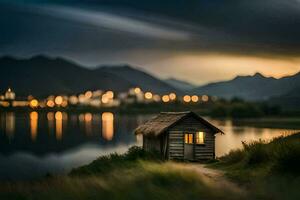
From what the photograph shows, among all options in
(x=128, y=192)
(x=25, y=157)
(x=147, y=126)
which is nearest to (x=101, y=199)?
(x=128, y=192)

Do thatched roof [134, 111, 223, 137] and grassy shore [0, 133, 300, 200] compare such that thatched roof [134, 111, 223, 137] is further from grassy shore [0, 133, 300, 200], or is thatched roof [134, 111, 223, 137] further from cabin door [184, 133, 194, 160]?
grassy shore [0, 133, 300, 200]

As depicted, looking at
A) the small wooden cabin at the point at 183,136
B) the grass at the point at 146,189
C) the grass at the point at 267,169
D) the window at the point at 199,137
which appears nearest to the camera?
the grass at the point at 146,189

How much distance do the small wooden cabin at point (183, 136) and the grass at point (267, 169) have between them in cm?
327

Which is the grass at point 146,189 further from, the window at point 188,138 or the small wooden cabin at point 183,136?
the window at point 188,138

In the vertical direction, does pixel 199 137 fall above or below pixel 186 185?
above

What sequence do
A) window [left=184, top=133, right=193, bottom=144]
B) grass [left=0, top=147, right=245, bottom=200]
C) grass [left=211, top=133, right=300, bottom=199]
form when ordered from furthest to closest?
window [left=184, top=133, right=193, bottom=144], grass [left=211, top=133, right=300, bottom=199], grass [left=0, top=147, right=245, bottom=200]

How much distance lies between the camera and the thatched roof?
35.5 meters

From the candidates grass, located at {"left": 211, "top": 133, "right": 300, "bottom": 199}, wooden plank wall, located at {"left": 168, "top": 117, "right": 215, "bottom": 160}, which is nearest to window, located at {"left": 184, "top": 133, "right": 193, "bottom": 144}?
wooden plank wall, located at {"left": 168, "top": 117, "right": 215, "bottom": 160}

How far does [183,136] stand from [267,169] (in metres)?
11.4

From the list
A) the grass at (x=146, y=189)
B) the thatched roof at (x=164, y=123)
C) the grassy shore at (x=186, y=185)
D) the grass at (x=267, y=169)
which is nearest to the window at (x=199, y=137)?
the thatched roof at (x=164, y=123)

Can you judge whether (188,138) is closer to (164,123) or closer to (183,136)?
(183,136)

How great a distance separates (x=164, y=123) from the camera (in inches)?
1439

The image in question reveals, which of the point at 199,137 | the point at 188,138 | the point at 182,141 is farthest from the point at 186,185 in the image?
the point at 199,137

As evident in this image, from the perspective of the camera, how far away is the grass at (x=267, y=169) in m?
19.3
